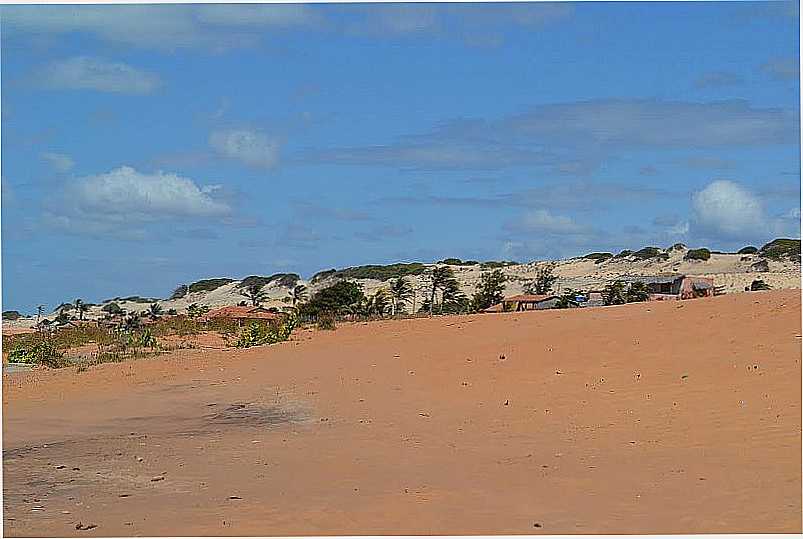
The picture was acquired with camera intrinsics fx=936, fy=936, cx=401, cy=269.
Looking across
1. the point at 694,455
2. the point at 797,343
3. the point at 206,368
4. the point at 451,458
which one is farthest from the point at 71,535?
the point at 206,368

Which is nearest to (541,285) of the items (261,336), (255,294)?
(255,294)

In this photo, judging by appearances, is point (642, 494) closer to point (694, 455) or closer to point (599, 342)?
point (694, 455)

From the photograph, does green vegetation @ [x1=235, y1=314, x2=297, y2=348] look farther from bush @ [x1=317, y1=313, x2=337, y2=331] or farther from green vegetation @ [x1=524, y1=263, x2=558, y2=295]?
green vegetation @ [x1=524, y1=263, x2=558, y2=295]

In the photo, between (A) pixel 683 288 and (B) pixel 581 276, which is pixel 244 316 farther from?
(B) pixel 581 276

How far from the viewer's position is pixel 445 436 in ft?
36.0

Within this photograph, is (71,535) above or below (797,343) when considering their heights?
below

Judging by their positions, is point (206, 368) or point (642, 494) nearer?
point (642, 494)

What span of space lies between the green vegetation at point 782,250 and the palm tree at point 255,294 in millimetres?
32982

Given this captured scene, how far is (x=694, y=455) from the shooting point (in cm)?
930

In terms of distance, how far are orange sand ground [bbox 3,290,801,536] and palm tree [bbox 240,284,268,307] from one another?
148ft

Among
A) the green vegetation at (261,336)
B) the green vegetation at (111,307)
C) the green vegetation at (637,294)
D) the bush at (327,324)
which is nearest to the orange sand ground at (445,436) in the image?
the green vegetation at (261,336)

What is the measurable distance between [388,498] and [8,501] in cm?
314

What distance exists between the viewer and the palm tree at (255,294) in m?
66.1

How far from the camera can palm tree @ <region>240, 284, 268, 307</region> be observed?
217ft
